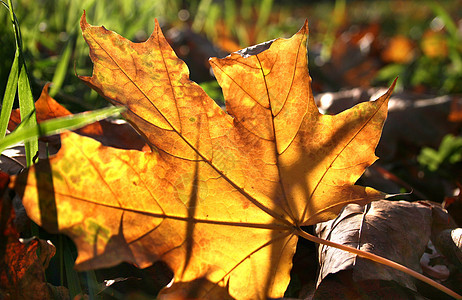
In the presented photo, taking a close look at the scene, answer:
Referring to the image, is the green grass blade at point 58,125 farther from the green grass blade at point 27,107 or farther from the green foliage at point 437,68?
the green foliage at point 437,68

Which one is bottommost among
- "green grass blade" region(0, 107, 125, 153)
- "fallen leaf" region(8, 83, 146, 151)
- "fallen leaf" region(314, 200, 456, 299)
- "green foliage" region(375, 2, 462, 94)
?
"fallen leaf" region(314, 200, 456, 299)

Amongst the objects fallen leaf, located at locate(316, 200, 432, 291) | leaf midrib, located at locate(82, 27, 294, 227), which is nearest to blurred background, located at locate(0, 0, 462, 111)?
leaf midrib, located at locate(82, 27, 294, 227)

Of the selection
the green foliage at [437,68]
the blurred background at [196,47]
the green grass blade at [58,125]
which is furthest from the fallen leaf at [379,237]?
the green foliage at [437,68]

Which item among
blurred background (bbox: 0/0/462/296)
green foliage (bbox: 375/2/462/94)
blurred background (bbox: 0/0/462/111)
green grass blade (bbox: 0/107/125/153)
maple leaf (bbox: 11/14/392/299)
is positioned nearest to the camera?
green grass blade (bbox: 0/107/125/153)

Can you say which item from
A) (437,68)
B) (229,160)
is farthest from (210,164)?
(437,68)

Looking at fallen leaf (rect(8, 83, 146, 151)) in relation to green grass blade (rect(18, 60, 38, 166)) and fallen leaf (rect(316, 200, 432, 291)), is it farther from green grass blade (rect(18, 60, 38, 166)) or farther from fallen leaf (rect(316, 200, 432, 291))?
fallen leaf (rect(316, 200, 432, 291))

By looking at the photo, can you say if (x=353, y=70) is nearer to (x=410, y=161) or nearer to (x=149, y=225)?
(x=410, y=161)

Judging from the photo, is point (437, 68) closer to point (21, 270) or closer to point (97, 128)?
point (97, 128)

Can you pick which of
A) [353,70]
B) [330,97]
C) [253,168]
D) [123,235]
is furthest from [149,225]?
[353,70]
